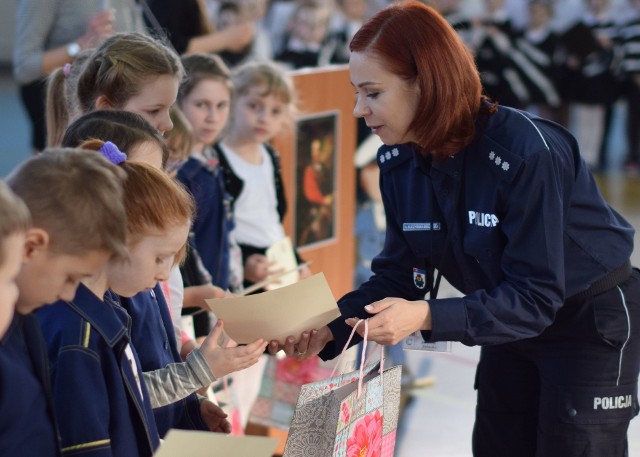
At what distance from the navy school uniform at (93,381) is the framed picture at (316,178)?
247 cm

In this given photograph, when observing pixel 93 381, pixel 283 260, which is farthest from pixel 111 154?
pixel 283 260

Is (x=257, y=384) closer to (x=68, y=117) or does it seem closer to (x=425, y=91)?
(x=68, y=117)

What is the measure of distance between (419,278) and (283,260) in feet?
4.02

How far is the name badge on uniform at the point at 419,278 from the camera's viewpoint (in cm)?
248

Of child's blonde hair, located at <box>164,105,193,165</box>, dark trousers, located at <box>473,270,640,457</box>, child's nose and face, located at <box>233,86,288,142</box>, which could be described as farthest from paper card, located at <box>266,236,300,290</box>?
dark trousers, located at <box>473,270,640,457</box>

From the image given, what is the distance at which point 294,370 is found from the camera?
11.8ft

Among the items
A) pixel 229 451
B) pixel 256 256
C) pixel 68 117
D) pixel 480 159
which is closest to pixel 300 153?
pixel 256 256

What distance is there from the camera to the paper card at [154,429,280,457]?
155cm

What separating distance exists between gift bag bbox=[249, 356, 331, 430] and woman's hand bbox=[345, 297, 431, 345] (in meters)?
1.47

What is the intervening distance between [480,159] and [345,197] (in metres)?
2.31

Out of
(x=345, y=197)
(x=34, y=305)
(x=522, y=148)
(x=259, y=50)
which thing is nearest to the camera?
(x=34, y=305)

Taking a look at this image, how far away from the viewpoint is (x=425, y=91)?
7.31 ft

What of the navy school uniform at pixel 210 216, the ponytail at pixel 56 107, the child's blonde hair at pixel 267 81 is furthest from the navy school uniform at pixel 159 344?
the child's blonde hair at pixel 267 81

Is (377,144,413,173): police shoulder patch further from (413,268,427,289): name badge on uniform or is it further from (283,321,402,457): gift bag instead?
(283,321,402,457): gift bag
